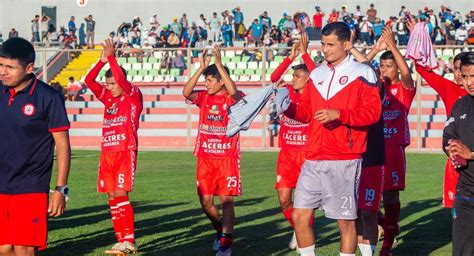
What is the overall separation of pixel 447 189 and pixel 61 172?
3.34 m

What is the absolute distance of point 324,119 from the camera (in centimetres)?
848

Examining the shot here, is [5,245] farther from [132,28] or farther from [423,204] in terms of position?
[132,28]

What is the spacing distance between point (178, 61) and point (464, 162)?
30.9 metres

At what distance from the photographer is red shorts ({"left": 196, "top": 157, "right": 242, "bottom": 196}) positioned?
1218cm

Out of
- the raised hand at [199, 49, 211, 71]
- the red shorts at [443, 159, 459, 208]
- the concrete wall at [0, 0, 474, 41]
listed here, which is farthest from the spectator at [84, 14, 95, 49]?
the red shorts at [443, 159, 459, 208]

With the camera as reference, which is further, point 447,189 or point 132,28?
point 132,28

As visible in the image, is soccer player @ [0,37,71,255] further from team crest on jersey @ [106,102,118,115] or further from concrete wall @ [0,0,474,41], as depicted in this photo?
concrete wall @ [0,0,474,41]

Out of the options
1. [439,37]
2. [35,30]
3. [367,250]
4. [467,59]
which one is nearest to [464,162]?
[467,59]

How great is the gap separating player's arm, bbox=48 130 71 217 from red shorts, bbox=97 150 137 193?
376cm

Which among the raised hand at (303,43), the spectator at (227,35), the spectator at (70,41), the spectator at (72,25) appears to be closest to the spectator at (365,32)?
the spectator at (227,35)

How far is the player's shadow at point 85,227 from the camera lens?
12102 millimetres

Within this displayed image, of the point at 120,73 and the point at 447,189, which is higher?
the point at 120,73

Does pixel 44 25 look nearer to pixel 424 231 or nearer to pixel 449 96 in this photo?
pixel 424 231

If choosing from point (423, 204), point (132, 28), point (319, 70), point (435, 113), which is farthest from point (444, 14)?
point (319, 70)
